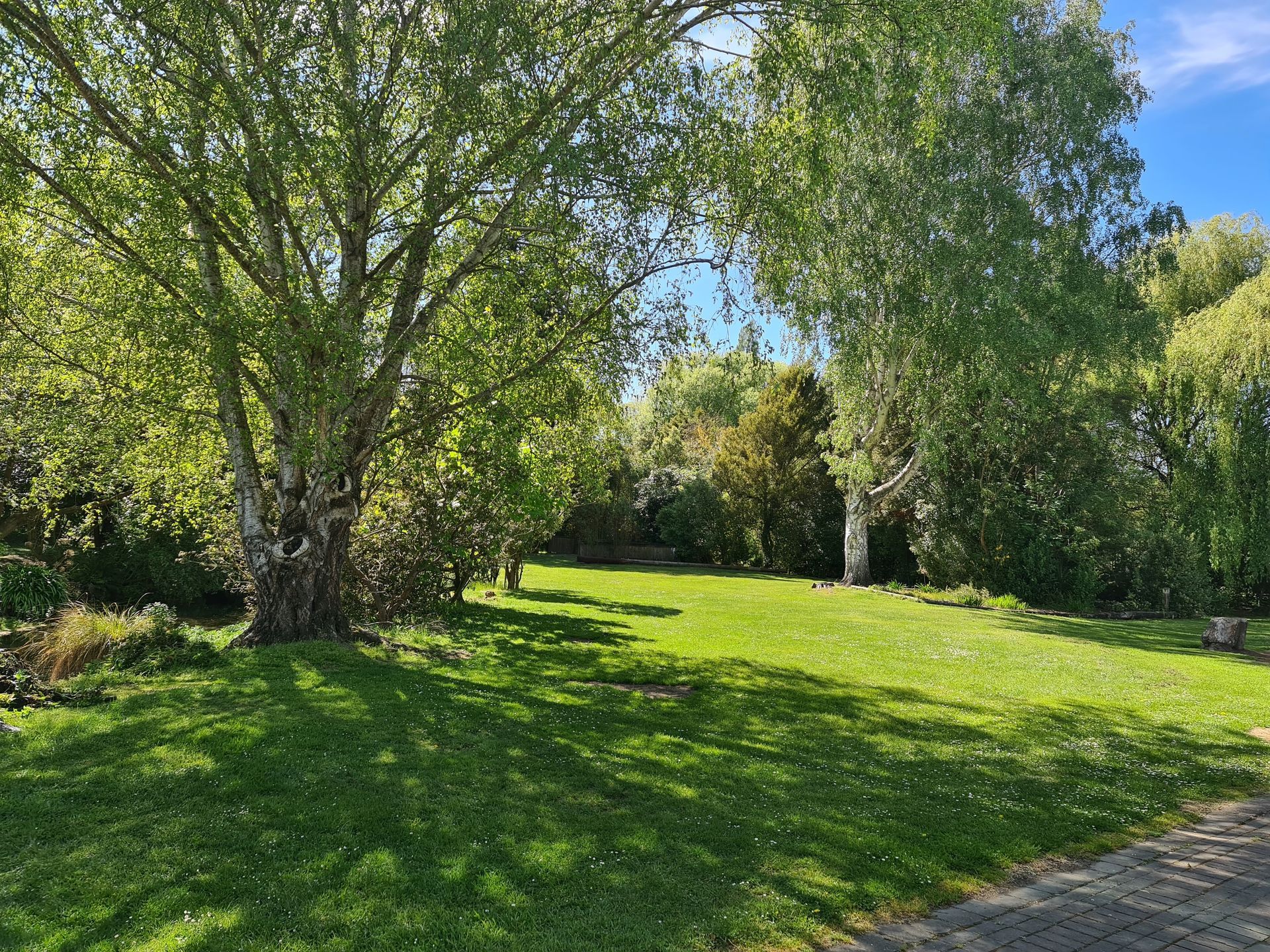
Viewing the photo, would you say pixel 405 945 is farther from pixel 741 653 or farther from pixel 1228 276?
pixel 1228 276

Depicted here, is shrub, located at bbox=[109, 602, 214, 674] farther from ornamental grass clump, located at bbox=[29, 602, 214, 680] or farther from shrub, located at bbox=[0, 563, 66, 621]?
shrub, located at bbox=[0, 563, 66, 621]

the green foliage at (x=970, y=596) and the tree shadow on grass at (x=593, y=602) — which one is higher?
the green foliage at (x=970, y=596)

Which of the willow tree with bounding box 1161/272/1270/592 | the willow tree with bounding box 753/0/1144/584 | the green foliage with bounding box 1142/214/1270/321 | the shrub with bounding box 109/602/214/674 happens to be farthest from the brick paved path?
the green foliage with bounding box 1142/214/1270/321

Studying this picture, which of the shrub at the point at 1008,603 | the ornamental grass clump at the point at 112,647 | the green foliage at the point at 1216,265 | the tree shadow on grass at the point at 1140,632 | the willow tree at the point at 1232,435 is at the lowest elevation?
the ornamental grass clump at the point at 112,647

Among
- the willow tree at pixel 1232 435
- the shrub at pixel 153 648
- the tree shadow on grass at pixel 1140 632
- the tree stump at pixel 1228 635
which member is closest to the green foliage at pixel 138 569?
the shrub at pixel 153 648

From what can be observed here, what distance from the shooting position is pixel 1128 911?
15.3 feet

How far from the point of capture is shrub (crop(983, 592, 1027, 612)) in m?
23.0

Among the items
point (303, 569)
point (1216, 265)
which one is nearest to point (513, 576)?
point (303, 569)

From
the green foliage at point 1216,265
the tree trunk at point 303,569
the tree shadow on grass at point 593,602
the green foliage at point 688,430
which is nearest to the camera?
the tree trunk at point 303,569

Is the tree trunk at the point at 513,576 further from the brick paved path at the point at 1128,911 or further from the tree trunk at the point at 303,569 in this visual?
the brick paved path at the point at 1128,911

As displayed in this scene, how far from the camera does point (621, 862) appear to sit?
16.2ft

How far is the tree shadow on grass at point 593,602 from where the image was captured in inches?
719

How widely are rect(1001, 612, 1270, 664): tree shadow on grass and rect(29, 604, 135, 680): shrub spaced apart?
56.4 feet

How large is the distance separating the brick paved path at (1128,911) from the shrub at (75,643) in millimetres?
10073
